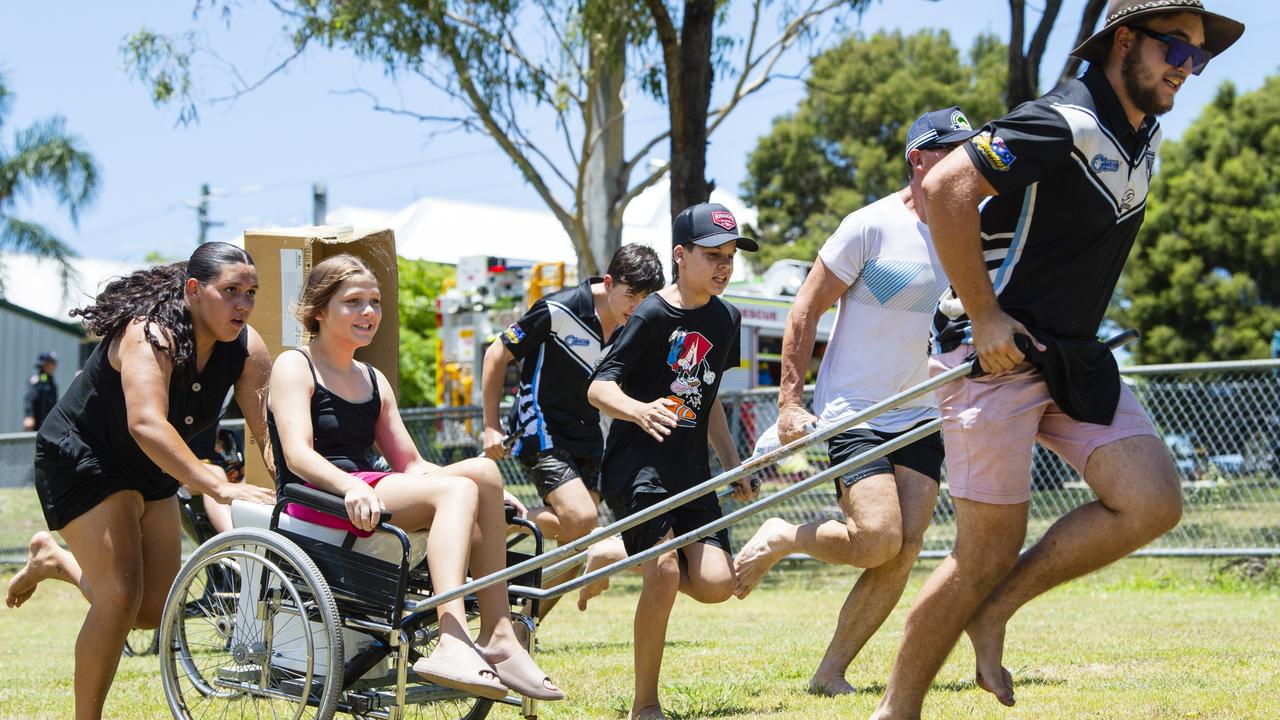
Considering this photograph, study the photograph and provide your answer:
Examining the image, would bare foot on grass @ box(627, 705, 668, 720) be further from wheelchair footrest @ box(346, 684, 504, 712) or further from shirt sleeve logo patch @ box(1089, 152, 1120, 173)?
shirt sleeve logo patch @ box(1089, 152, 1120, 173)

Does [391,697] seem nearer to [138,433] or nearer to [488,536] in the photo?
[488,536]

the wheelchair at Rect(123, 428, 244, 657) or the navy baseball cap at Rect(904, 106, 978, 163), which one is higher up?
the navy baseball cap at Rect(904, 106, 978, 163)

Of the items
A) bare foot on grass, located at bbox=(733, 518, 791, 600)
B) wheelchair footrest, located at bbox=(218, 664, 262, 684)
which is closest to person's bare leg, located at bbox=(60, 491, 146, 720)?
wheelchair footrest, located at bbox=(218, 664, 262, 684)

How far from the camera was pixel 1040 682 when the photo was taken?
17.9 feet

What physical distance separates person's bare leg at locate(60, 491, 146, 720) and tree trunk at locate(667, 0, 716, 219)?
8.29 meters

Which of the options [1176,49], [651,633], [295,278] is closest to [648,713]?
[651,633]

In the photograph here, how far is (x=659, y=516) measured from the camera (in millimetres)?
5062

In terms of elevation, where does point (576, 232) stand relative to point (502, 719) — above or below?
above

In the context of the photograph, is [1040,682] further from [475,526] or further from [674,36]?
[674,36]

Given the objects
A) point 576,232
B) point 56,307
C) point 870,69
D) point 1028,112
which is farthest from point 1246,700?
point 56,307

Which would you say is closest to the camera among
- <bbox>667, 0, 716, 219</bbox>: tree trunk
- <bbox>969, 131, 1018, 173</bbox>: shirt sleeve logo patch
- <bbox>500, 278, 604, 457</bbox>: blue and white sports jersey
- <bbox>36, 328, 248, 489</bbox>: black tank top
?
<bbox>969, 131, 1018, 173</bbox>: shirt sleeve logo patch

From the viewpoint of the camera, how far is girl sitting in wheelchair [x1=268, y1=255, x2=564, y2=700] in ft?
13.6

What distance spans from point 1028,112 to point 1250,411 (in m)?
6.77

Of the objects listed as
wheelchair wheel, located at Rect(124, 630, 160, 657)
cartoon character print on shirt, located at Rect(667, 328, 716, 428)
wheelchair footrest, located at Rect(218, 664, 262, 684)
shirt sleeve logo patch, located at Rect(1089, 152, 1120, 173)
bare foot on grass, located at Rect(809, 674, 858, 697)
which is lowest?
wheelchair wheel, located at Rect(124, 630, 160, 657)
